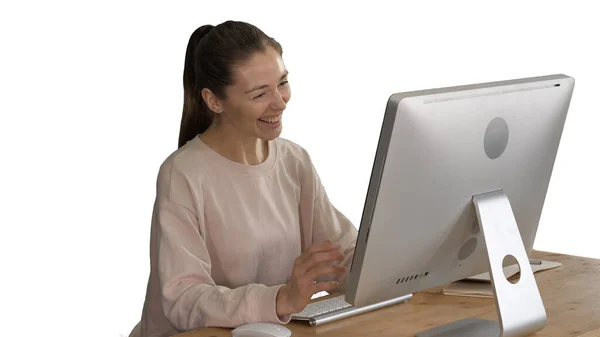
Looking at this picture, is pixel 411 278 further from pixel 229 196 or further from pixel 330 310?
pixel 229 196

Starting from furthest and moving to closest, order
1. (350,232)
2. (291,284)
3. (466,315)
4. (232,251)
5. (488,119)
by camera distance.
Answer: (350,232) < (232,251) < (466,315) < (291,284) < (488,119)

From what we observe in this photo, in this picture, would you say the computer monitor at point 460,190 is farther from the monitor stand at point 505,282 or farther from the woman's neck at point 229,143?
the woman's neck at point 229,143

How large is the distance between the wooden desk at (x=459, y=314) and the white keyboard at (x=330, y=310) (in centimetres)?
2

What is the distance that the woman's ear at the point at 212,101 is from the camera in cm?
293

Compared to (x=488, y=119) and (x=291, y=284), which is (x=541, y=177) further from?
(x=291, y=284)

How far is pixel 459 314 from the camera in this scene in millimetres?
2711

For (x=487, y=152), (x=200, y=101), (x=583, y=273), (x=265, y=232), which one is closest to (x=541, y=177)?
(x=487, y=152)

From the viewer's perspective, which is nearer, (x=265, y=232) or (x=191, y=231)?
(x=191, y=231)

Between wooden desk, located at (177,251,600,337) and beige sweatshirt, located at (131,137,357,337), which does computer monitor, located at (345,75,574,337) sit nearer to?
wooden desk, located at (177,251,600,337)

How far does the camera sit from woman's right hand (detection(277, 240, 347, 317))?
2469 millimetres

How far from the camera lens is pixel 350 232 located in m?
3.20

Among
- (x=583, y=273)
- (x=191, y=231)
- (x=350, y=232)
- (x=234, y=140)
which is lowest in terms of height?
(x=583, y=273)

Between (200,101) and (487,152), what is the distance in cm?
103

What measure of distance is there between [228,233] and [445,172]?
0.87 metres
